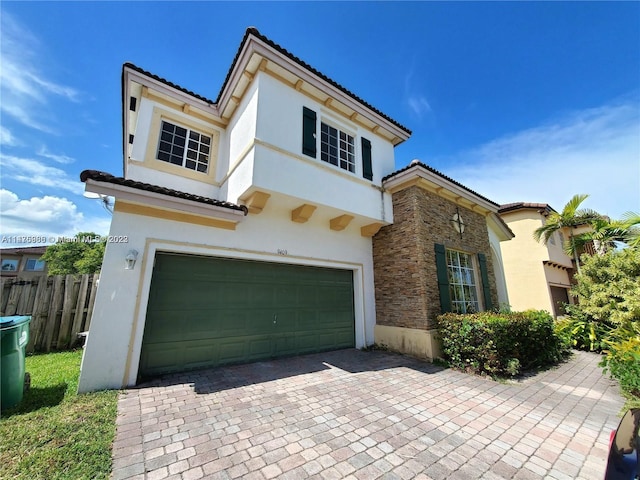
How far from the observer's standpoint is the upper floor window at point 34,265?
31.6 metres

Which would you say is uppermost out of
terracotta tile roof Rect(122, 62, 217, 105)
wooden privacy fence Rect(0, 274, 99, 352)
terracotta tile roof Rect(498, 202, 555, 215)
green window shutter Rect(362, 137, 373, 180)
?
terracotta tile roof Rect(122, 62, 217, 105)

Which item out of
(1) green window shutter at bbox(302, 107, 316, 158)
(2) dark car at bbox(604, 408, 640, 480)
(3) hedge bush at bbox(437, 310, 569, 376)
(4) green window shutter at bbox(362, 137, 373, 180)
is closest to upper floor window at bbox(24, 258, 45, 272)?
(1) green window shutter at bbox(302, 107, 316, 158)

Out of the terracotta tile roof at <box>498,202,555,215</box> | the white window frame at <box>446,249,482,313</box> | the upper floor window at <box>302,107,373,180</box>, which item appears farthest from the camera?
the terracotta tile roof at <box>498,202,555,215</box>

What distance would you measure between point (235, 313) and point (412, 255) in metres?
5.42

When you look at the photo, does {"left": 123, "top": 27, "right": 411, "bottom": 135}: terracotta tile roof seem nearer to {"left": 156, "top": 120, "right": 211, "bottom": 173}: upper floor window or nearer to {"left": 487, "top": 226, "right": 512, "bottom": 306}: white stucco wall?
{"left": 156, "top": 120, "right": 211, "bottom": 173}: upper floor window

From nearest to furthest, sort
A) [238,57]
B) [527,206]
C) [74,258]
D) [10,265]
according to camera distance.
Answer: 1. [238,57]
2. [527,206]
3. [10,265]
4. [74,258]

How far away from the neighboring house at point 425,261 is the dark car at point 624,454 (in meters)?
5.36

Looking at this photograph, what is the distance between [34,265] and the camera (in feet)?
105

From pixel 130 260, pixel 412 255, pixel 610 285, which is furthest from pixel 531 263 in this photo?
pixel 130 260

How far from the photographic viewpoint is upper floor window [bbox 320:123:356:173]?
7605 mm

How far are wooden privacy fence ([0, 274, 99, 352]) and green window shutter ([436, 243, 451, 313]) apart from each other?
35.9 feet

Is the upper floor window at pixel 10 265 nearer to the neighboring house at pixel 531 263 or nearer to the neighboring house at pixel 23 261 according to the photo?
the neighboring house at pixel 23 261

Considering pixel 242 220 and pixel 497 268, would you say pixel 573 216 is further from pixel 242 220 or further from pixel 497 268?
pixel 242 220

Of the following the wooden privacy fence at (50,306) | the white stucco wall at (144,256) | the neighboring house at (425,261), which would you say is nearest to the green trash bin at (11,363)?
the white stucco wall at (144,256)
